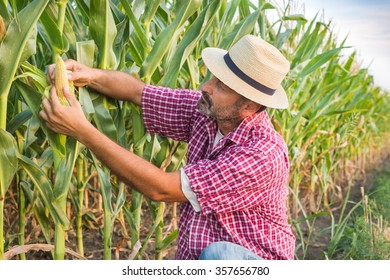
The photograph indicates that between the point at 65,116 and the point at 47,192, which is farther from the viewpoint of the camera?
the point at 47,192

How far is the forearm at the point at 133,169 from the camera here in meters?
1.70

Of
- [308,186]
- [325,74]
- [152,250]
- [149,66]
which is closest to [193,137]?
[149,66]

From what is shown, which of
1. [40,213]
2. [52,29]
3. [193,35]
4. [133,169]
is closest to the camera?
[52,29]

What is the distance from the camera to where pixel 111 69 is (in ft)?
6.44

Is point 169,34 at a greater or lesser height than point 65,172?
greater

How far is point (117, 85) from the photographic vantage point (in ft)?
6.40

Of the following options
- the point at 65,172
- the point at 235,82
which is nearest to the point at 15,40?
the point at 65,172

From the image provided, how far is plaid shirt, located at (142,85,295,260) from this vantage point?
185 centimetres

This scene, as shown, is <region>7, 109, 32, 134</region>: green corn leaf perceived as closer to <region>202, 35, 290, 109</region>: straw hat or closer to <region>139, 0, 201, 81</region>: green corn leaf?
<region>139, 0, 201, 81</region>: green corn leaf

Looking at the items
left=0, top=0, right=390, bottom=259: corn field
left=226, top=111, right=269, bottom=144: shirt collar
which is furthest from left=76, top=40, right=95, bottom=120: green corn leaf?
left=226, top=111, right=269, bottom=144: shirt collar

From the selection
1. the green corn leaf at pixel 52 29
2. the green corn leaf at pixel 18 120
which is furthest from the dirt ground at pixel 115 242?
the green corn leaf at pixel 52 29

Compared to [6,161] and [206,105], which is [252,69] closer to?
[206,105]

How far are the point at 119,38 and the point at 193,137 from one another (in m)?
0.45

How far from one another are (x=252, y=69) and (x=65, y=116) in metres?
0.65
